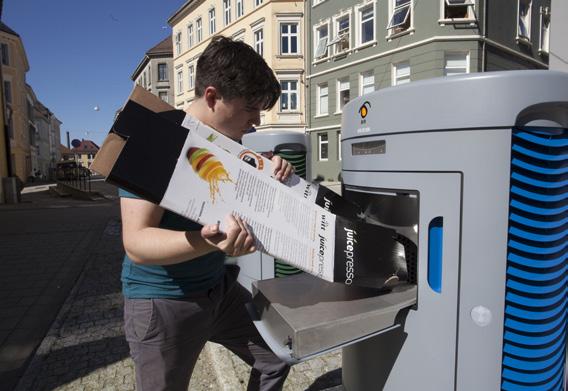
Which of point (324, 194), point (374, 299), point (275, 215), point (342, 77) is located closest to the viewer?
point (275, 215)

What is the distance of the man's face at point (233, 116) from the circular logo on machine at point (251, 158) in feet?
0.50

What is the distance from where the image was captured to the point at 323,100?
65.7 ft

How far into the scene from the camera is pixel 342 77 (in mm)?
18406

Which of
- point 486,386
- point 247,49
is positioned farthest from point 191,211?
point 486,386

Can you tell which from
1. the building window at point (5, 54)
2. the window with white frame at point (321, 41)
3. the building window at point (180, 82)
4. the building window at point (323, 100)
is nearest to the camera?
the window with white frame at point (321, 41)

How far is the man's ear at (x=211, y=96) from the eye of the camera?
1396 millimetres

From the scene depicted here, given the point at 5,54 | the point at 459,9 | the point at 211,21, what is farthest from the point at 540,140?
the point at 5,54

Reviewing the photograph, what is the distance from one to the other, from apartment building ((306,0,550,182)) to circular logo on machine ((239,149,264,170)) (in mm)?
13897

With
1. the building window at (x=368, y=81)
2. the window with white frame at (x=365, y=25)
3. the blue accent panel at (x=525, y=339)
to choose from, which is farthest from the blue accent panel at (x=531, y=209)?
the window with white frame at (x=365, y=25)

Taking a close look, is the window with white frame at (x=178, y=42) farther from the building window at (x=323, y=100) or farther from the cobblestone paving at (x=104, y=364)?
the cobblestone paving at (x=104, y=364)

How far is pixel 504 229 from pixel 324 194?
0.58 m

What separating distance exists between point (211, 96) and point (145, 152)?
0.50 metres

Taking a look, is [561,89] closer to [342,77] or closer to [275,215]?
[275,215]

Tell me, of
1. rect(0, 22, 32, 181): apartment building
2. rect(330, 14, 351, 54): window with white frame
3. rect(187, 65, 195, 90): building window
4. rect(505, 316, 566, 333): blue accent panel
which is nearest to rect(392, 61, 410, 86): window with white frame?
rect(330, 14, 351, 54): window with white frame
